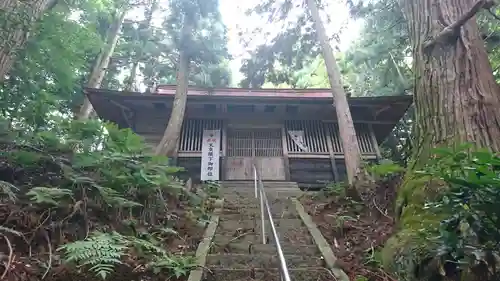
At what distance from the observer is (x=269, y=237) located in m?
4.50

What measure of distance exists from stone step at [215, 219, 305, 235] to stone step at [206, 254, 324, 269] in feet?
3.74

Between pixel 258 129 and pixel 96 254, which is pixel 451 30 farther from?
pixel 258 129

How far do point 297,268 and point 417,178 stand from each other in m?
1.32

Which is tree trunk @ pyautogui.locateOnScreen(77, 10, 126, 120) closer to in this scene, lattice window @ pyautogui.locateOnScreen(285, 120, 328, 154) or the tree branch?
lattice window @ pyautogui.locateOnScreen(285, 120, 328, 154)

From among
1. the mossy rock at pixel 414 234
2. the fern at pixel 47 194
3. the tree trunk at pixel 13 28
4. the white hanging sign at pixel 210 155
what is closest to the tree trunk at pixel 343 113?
the mossy rock at pixel 414 234

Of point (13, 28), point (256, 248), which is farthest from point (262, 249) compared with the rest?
point (13, 28)

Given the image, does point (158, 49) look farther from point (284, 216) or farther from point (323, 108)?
point (284, 216)

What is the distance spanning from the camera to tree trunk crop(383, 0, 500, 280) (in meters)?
2.66

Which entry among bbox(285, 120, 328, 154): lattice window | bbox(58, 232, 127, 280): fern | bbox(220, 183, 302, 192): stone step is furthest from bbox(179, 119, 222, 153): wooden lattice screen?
bbox(58, 232, 127, 280): fern

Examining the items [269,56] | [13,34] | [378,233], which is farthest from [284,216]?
[269,56]

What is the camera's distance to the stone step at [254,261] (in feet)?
11.2

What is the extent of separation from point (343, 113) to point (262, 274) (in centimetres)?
527

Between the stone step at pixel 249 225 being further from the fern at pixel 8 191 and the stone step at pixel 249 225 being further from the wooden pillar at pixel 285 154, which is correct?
the wooden pillar at pixel 285 154

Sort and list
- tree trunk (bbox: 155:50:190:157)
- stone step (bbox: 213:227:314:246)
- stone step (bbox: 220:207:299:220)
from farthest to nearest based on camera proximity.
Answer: tree trunk (bbox: 155:50:190:157)
stone step (bbox: 220:207:299:220)
stone step (bbox: 213:227:314:246)
